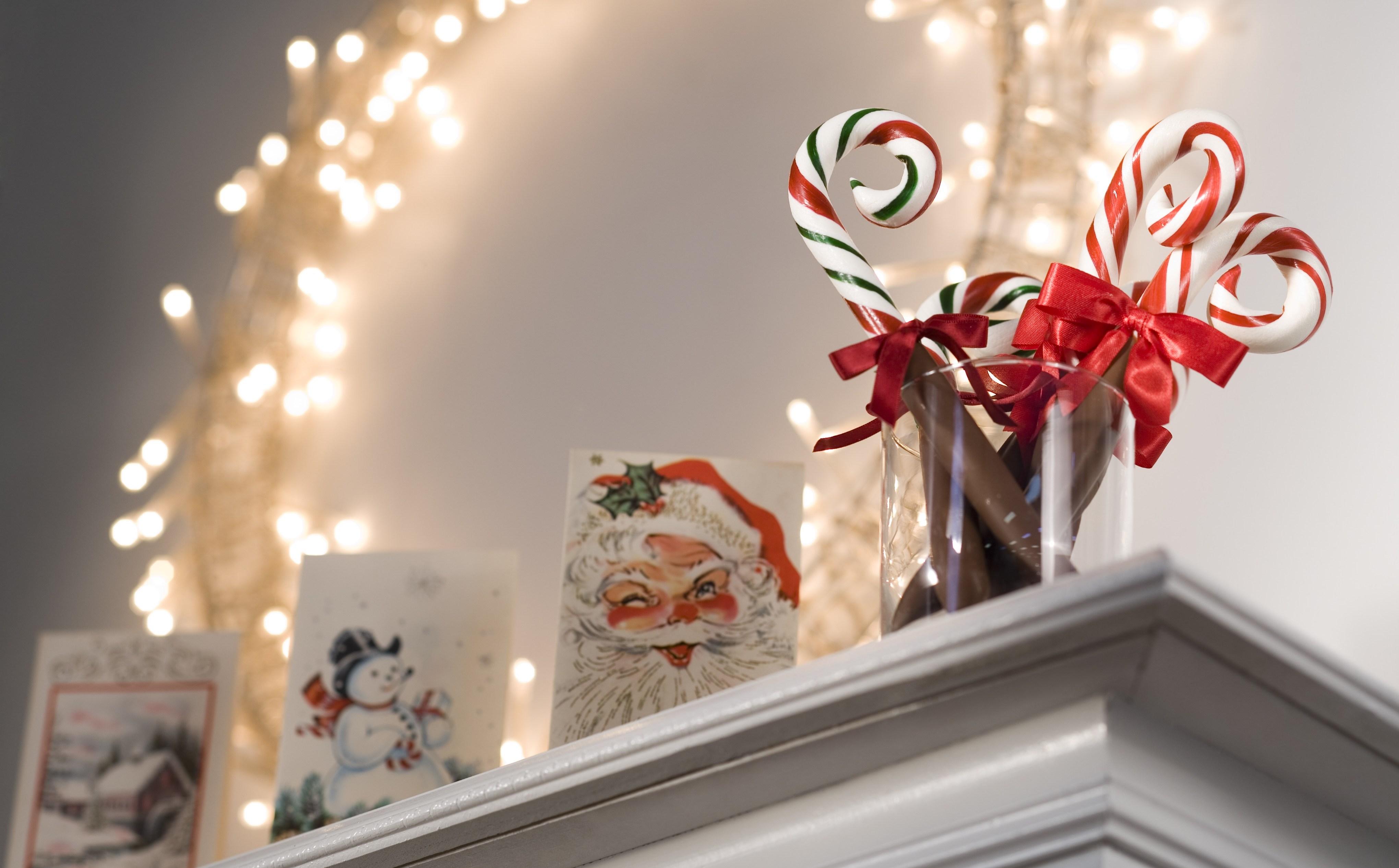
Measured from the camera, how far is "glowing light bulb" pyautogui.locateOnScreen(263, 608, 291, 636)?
119 cm

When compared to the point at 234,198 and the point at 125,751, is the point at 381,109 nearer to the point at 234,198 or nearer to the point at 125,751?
the point at 234,198

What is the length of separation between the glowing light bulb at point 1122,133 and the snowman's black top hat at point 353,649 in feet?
2.45

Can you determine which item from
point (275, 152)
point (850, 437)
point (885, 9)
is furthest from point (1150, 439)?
point (275, 152)

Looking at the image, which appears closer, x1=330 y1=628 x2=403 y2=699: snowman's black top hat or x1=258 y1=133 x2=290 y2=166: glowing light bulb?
x1=330 y1=628 x2=403 y2=699: snowman's black top hat

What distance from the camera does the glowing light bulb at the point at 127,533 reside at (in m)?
1.31

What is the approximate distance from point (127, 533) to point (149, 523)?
27 millimetres

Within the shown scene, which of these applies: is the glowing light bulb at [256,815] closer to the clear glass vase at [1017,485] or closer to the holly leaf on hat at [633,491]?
the holly leaf on hat at [633,491]

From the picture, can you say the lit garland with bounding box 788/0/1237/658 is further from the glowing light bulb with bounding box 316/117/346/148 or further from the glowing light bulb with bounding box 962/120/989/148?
the glowing light bulb with bounding box 316/117/346/148

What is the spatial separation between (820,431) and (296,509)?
23.0 inches

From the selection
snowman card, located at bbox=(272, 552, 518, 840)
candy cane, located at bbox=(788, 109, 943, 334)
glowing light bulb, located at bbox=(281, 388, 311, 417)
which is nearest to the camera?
candy cane, located at bbox=(788, 109, 943, 334)

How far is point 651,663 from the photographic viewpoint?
843mm

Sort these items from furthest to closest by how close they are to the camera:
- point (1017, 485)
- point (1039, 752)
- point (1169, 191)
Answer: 1. point (1169, 191)
2. point (1017, 485)
3. point (1039, 752)

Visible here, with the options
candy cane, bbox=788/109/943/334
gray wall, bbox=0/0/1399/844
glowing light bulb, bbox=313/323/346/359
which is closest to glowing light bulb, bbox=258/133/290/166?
gray wall, bbox=0/0/1399/844

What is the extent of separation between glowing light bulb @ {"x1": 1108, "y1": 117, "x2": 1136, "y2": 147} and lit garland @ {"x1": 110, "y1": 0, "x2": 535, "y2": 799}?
2.35 ft
